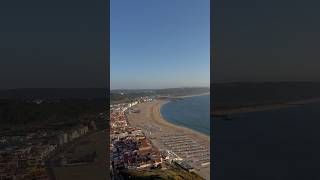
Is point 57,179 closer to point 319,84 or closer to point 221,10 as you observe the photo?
point 221,10

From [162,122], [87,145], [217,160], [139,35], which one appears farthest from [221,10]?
[162,122]

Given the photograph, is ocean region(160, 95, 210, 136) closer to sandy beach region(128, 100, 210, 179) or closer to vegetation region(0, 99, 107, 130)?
sandy beach region(128, 100, 210, 179)

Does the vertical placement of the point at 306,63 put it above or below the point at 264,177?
above

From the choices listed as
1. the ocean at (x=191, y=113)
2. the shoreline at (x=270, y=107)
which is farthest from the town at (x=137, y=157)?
the shoreline at (x=270, y=107)

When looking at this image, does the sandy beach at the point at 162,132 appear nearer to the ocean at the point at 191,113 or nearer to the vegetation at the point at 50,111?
the ocean at the point at 191,113

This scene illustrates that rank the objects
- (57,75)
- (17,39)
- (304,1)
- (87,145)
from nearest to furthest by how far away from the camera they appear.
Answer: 1. (304,1)
2. (17,39)
3. (57,75)
4. (87,145)

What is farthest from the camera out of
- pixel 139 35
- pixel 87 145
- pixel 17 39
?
pixel 139 35

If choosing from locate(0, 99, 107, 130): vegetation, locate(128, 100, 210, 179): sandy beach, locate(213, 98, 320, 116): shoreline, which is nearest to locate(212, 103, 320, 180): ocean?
locate(213, 98, 320, 116): shoreline
